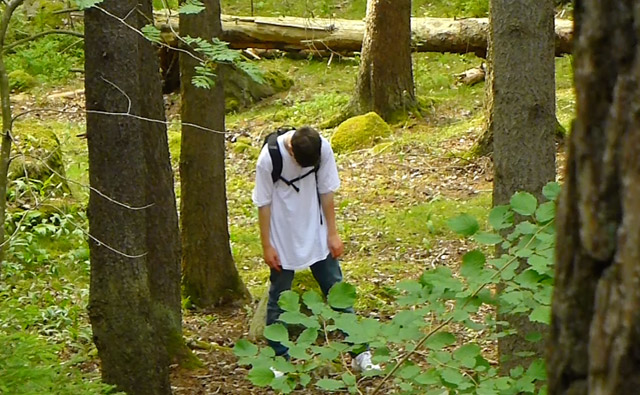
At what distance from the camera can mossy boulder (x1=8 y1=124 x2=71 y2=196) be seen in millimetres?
9367

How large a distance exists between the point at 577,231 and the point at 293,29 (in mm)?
15764

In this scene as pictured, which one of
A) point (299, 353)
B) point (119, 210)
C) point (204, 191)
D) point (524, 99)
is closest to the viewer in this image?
point (299, 353)

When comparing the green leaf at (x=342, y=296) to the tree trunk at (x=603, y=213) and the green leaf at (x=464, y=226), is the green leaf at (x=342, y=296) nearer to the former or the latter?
the green leaf at (x=464, y=226)

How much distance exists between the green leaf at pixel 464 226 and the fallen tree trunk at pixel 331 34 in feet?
41.0

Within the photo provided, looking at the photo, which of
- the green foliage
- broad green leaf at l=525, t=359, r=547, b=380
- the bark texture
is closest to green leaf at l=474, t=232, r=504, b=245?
the green foliage

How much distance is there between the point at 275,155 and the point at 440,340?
2688 millimetres

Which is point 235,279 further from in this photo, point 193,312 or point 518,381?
point 518,381

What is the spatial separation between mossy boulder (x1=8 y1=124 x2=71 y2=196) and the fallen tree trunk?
5562mm

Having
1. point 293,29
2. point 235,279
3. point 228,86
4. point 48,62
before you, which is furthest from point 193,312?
point 48,62

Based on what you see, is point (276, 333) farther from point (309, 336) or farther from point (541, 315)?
point (541, 315)

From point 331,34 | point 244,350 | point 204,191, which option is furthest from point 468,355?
point 331,34

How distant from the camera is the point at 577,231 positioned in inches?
51.0

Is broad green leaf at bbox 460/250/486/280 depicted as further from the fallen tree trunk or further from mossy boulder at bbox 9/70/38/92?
mossy boulder at bbox 9/70/38/92

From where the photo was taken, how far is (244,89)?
53.1ft
